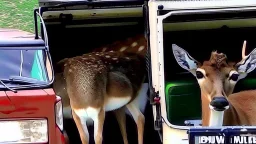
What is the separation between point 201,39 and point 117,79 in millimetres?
1306

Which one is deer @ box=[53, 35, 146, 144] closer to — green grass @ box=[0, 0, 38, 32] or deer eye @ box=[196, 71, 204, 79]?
deer eye @ box=[196, 71, 204, 79]

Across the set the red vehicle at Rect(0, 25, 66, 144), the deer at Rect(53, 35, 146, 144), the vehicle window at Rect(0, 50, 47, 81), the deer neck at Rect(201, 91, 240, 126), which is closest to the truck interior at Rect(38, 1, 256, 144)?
the deer at Rect(53, 35, 146, 144)

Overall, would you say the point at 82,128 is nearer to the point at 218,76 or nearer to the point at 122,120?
the point at 122,120

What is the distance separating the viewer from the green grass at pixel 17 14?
16.1 m

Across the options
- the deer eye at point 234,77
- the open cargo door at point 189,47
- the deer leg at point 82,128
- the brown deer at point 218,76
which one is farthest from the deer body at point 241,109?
the deer leg at point 82,128

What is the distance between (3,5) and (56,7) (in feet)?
34.3

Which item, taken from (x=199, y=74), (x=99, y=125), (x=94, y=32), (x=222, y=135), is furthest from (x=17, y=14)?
(x=222, y=135)

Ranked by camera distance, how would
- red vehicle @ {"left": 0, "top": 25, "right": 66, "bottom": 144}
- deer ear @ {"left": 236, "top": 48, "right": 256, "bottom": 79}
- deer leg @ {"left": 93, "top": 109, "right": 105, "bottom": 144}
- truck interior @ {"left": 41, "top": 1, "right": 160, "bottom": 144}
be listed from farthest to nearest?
truck interior @ {"left": 41, "top": 1, "right": 160, "bottom": 144} → deer leg @ {"left": 93, "top": 109, "right": 105, "bottom": 144} → deer ear @ {"left": 236, "top": 48, "right": 256, "bottom": 79} → red vehicle @ {"left": 0, "top": 25, "right": 66, "bottom": 144}

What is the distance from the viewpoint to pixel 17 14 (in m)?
17.1

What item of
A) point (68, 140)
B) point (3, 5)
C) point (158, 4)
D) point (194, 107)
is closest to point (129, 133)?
point (68, 140)

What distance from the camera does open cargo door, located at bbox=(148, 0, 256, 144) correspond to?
22.0 feet

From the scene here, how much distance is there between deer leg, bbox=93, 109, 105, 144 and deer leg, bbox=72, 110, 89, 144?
146 millimetres

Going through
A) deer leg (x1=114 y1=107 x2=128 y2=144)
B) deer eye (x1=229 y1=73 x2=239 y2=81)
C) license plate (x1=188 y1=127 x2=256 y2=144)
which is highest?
deer eye (x1=229 y1=73 x2=239 y2=81)

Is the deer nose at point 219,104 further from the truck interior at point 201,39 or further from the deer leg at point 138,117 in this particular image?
the deer leg at point 138,117
